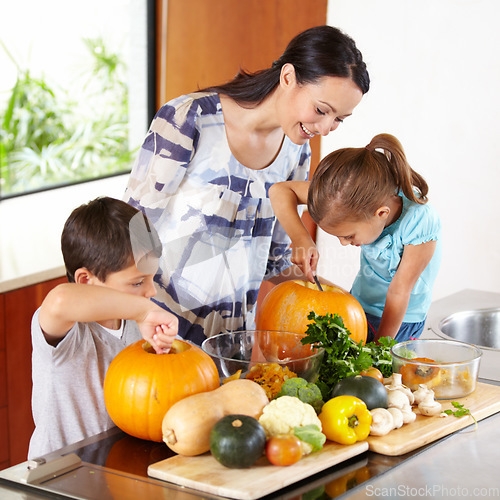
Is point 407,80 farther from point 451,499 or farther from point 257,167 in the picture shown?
point 451,499

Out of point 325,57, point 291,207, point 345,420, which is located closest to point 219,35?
point 291,207

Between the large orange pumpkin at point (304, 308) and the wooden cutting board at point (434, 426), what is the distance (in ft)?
0.76

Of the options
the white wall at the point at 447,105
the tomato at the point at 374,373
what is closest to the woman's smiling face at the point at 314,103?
the tomato at the point at 374,373

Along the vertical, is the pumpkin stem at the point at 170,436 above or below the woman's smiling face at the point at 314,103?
below

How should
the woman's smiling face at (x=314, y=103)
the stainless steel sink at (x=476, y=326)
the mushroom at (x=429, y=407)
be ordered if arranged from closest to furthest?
the mushroom at (x=429, y=407) < the woman's smiling face at (x=314, y=103) < the stainless steel sink at (x=476, y=326)

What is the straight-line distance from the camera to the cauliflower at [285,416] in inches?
38.6

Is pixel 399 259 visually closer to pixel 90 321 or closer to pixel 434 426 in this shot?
pixel 434 426

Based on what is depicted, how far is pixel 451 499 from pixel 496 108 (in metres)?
2.13

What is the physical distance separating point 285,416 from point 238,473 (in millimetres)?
101

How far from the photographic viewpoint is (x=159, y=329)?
107 cm

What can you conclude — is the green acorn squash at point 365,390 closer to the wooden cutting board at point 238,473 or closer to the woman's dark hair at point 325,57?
the wooden cutting board at point 238,473

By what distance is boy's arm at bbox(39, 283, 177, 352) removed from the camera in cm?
107

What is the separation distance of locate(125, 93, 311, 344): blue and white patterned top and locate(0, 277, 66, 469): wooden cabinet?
65 cm

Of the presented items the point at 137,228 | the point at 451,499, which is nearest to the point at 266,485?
the point at 451,499
